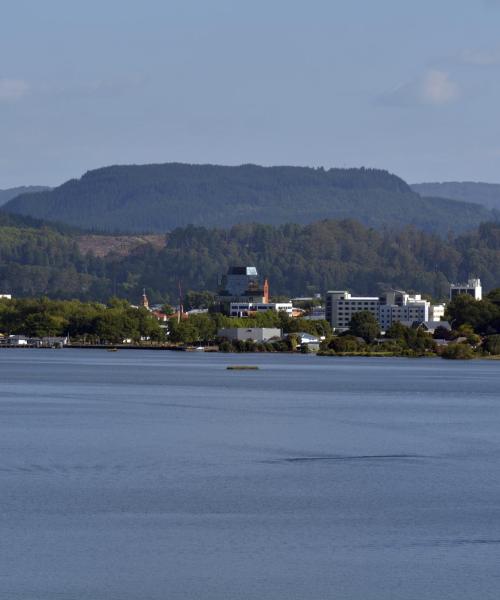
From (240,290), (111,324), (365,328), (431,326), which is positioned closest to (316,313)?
(240,290)

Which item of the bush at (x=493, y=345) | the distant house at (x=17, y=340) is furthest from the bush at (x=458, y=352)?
the distant house at (x=17, y=340)

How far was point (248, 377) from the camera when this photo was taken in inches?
2330

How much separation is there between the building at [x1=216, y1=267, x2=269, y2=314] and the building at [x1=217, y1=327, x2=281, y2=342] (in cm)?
3040

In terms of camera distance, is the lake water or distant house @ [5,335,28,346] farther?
distant house @ [5,335,28,346]

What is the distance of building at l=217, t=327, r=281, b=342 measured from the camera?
342ft

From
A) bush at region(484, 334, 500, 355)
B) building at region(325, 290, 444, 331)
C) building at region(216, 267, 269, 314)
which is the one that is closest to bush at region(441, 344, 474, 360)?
bush at region(484, 334, 500, 355)

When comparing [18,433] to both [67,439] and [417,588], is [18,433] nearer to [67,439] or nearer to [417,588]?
[67,439]

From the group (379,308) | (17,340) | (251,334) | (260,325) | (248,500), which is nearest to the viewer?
(248,500)

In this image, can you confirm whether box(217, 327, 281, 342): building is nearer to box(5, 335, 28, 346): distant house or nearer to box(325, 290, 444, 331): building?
box(5, 335, 28, 346): distant house

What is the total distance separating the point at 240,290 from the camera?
477 feet

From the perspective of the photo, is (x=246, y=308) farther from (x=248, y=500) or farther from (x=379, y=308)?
(x=248, y=500)

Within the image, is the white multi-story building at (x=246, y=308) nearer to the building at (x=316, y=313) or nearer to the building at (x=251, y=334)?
the building at (x=316, y=313)

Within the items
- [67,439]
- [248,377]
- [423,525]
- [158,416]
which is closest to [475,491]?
[423,525]

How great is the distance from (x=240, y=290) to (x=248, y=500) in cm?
12291
